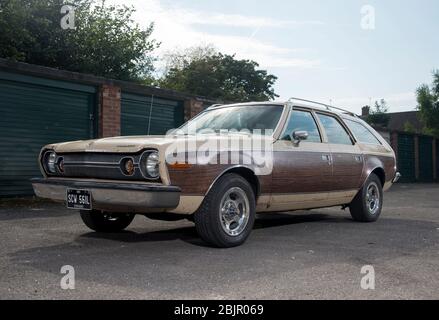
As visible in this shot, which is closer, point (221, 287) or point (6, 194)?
point (221, 287)

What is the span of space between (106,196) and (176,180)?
64cm

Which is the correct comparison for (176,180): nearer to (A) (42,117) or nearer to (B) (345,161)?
(B) (345,161)

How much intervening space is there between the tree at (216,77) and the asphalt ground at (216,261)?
26607mm

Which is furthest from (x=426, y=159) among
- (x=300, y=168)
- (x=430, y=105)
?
(x=300, y=168)

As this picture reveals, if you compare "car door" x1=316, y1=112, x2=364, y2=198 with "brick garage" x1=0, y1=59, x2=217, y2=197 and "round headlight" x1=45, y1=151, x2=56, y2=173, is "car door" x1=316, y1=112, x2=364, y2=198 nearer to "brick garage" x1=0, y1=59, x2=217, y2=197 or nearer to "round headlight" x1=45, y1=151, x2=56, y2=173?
"round headlight" x1=45, y1=151, x2=56, y2=173

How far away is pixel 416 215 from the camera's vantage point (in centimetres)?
855

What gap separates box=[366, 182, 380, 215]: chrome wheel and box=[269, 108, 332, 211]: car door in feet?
4.17

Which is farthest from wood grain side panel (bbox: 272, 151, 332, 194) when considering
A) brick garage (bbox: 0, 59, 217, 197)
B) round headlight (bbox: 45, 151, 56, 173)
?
brick garage (bbox: 0, 59, 217, 197)

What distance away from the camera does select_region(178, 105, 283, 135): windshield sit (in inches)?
224

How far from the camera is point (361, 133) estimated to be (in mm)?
7543

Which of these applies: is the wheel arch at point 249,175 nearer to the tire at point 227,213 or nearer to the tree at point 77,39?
the tire at point 227,213

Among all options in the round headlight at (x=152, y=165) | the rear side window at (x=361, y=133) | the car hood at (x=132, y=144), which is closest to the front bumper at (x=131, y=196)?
the round headlight at (x=152, y=165)

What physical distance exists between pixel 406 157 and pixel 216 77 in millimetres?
18755
